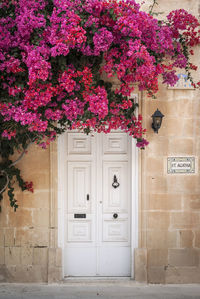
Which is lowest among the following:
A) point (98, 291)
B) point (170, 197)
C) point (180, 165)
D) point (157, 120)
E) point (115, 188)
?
point (98, 291)

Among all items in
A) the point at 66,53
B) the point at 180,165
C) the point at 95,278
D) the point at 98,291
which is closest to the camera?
the point at 66,53

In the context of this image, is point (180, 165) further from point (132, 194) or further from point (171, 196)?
point (132, 194)

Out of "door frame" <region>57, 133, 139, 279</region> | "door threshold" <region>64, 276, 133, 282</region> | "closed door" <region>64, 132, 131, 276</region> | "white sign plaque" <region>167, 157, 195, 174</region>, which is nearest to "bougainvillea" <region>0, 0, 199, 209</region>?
"door frame" <region>57, 133, 139, 279</region>

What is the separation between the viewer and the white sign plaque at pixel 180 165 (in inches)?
203

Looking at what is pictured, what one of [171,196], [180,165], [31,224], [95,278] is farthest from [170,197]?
[31,224]

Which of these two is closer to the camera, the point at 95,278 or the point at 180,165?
the point at 180,165

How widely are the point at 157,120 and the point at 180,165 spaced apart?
82cm

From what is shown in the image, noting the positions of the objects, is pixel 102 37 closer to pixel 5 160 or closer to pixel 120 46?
pixel 120 46

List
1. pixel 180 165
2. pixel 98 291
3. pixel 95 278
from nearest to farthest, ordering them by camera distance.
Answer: pixel 98 291, pixel 180 165, pixel 95 278

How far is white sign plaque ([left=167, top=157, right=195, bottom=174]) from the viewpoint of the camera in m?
5.16

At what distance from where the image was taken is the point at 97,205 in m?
5.32

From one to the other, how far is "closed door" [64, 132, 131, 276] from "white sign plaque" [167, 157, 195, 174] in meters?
0.67

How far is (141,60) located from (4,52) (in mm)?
1509

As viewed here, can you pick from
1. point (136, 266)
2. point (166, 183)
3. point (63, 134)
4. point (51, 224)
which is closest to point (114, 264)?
point (136, 266)
